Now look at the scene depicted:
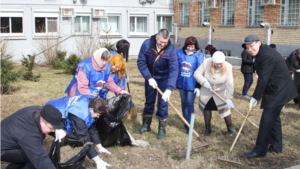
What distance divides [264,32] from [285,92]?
39.1 ft

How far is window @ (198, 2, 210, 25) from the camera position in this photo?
1972cm

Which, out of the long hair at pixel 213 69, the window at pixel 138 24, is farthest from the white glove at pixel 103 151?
the window at pixel 138 24

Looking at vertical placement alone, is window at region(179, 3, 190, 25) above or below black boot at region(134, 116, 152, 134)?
above

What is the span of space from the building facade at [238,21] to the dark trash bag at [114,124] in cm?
1144

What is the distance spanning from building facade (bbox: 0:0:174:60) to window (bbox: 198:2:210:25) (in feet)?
8.32

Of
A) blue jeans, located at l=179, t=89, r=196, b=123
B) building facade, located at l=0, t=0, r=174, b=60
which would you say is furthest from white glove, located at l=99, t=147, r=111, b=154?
building facade, located at l=0, t=0, r=174, b=60

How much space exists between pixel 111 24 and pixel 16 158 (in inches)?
696

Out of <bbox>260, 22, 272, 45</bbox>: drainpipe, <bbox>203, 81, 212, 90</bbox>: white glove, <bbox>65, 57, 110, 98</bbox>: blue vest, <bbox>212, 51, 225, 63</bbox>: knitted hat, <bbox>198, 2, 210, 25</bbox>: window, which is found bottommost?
<bbox>203, 81, 212, 90</bbox>: white glove

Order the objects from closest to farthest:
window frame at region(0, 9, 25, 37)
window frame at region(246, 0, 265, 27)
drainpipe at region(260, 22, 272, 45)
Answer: drainpipe at region(260, 22, 272, 45)
window frame at region(246, 0, 265, 27)
window frame at region(0, 9, 25, 37)

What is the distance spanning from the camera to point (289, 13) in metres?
14.8

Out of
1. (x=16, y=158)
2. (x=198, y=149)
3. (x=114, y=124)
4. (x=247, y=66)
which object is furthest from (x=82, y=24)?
(x=16, y=158)

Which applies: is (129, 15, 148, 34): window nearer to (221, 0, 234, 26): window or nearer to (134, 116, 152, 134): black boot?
(221, 0, 234, 26): window

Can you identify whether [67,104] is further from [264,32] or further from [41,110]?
[264,32]

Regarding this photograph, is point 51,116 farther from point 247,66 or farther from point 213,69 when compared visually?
point 247,66
